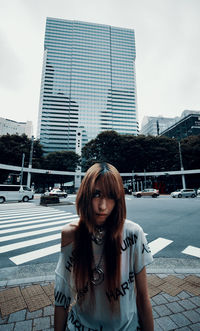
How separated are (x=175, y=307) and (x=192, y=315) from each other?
20 centimetres

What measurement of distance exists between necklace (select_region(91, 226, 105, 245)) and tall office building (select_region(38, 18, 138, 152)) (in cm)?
9275

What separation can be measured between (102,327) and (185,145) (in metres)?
44.9

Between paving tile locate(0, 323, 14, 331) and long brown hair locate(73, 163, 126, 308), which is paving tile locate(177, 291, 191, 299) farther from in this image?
paving tile locate(0, 323, 14, 331)

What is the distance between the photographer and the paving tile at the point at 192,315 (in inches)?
70.5

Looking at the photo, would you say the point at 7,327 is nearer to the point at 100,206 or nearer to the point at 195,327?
the point at 100,206

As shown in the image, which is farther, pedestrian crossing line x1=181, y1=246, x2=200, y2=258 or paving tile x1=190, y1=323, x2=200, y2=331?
pedestrian crossing line x1=181, y1=246, x2=200, y2=258

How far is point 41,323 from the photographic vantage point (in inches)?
68.6

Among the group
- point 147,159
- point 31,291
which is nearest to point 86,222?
point 31,291

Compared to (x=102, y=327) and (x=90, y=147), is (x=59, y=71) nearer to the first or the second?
(x=90, y=147)

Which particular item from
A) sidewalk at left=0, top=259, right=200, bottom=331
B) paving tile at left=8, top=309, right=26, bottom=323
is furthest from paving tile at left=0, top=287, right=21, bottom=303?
paving tile at left=8, top=309, right=26, bottom=323

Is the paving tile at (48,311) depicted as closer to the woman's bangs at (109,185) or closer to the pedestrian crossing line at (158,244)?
the woman's bangs at (109,185)

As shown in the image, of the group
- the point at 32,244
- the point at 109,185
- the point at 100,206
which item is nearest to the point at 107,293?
the point at 100,206

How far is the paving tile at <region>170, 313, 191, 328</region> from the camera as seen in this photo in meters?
1.72

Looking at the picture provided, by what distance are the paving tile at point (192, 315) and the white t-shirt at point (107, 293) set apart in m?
1.25
